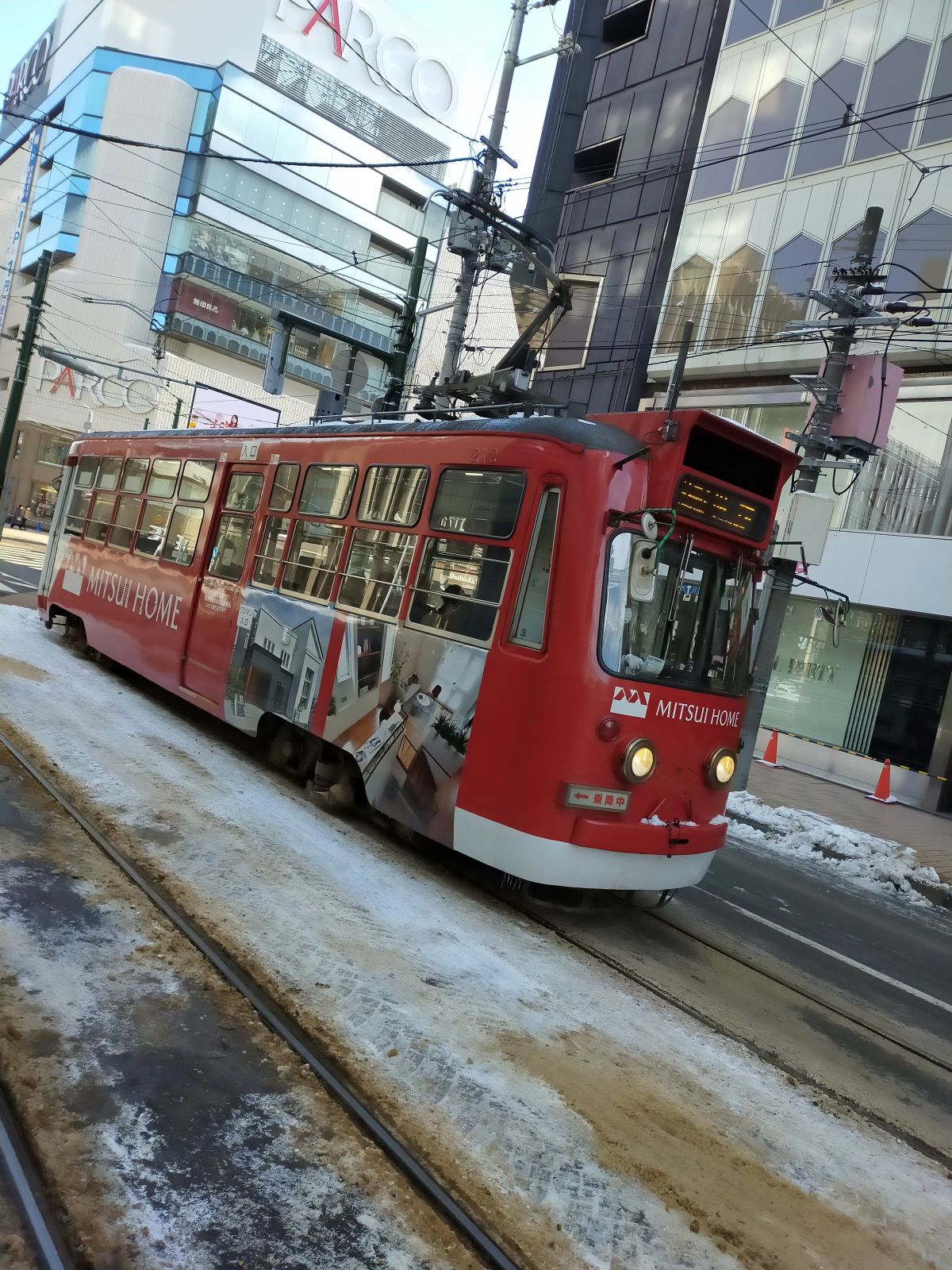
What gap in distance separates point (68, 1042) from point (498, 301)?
4625 centimetres

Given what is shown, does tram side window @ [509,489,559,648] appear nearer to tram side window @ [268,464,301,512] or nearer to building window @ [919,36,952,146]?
tram side window @ [268,464,301,512]

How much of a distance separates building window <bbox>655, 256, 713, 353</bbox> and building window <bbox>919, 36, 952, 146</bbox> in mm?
5068

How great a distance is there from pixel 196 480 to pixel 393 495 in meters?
3.61

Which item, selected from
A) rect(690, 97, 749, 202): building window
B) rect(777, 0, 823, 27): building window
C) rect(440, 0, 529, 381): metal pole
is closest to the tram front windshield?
rect(440, 0, 529, 381): metal pole

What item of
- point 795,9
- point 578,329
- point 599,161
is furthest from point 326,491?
point 599,161

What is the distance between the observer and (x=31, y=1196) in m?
2.62

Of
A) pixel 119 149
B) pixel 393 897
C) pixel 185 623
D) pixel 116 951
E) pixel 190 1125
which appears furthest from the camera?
pixel 119 149

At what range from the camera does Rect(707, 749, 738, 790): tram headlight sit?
596cm

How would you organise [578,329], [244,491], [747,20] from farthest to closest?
[578,329]
[747,20]
[244,491]

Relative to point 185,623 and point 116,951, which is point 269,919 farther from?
point 185,623

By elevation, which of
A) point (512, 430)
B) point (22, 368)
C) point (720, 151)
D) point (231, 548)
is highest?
point (720, 151)

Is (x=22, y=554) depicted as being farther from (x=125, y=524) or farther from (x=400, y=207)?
(x=400, y=207)

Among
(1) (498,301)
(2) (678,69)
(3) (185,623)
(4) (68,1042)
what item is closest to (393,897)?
(4) (68,1042)

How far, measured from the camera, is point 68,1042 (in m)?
3.43
